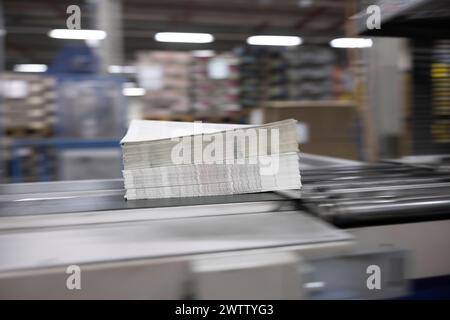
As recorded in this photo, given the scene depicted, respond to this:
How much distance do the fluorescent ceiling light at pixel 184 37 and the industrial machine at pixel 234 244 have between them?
25.9ft

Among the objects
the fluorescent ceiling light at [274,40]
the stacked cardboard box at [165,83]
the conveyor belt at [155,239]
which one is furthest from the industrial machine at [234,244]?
the fluorescent ceiling light at [274,40]

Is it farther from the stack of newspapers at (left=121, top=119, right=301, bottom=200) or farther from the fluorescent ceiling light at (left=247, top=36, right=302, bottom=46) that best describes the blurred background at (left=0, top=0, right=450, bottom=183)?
the stack of newspapers at (left=121, top=119, right=301, bottom=200)

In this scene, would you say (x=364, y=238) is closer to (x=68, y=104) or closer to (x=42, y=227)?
(x=42, y=227)

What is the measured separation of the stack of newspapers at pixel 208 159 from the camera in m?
0.85

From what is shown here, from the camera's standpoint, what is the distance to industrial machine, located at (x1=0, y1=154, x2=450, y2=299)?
542 mm

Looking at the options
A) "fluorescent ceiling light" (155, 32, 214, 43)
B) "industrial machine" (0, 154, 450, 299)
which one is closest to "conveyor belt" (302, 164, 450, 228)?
"industrial machine" (0, 154, 450, 299)

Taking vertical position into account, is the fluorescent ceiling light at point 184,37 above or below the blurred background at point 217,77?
above

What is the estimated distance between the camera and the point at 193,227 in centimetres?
72

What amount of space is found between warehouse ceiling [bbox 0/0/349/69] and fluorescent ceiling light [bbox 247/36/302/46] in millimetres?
130

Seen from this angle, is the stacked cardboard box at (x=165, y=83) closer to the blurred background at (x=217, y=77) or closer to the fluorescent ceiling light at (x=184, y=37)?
the blurred background at (x=217, y=77)

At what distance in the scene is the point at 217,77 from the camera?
5.78m
